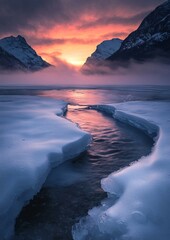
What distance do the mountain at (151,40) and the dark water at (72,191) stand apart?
163187mm

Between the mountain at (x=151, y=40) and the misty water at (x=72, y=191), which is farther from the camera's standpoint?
the mountain at (x=151, y=40)

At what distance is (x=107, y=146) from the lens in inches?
336

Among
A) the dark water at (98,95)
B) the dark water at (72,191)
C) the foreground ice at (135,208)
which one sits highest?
the foreground ice at (135,208)

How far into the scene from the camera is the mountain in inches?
6339

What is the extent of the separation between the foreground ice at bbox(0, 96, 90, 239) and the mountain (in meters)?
164

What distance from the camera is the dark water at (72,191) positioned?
3990 mm

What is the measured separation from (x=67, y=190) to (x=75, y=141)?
2008 mm

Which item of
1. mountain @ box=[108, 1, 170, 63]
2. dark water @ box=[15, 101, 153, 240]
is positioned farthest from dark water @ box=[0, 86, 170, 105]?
mountain @ box=[108, 1, 170, 63]

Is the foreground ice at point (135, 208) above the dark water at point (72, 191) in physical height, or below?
above

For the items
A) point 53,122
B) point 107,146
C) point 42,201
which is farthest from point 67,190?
point 53,122

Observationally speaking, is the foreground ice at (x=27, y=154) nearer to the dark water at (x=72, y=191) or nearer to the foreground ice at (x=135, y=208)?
the dark water at (x=72, y=191)

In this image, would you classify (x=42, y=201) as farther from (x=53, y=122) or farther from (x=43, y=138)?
(x=53, y=122)

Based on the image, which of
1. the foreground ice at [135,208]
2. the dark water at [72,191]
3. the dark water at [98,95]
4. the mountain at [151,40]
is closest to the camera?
the foreground ice at [135,208]

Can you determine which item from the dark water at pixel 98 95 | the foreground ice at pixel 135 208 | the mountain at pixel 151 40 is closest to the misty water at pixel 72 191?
the foreground ice at pixel 135 208
